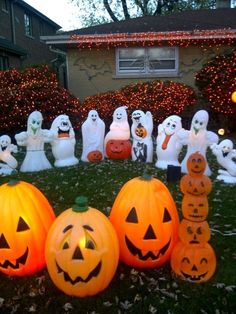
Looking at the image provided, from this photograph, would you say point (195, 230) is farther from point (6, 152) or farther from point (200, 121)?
point (6, 152)

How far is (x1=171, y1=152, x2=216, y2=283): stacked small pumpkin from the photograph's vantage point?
349 cm

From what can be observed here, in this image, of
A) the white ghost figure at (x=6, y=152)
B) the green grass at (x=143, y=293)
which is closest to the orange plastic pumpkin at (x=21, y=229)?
the green grass at (x=143, y=293)

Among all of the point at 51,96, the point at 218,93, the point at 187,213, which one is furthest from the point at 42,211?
the point at 218,93

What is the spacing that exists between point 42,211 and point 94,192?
2.63 metres

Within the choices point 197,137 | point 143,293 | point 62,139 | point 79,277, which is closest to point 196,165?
point 143,293

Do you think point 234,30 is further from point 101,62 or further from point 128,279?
point 128,279

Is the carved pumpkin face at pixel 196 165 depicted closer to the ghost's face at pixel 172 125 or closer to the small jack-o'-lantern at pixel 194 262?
the small jack-o'-lantern at pixel 194 262

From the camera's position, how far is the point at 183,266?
3.66 meters

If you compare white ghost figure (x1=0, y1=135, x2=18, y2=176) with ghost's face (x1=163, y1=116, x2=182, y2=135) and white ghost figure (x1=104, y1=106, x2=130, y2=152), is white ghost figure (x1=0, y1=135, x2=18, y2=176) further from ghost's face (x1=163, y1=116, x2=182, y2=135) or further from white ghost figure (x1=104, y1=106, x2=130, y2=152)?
ghost's face (x1=163, y1=116, x2=182, y2=135)

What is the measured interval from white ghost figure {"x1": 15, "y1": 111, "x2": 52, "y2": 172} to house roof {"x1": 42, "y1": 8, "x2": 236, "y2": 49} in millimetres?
8360

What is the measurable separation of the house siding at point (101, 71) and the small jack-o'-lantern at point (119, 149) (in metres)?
8.19

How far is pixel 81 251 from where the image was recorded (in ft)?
10.7

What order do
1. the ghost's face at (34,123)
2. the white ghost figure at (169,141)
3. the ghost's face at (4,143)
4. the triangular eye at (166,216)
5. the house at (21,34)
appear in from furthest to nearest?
1. the house at (21,34)
2. the ghost's face at (34,123)
3. the white ghost figure at (169,141)
4. the ghost's face at (4,143)
5. the triangular eye at (166,216)

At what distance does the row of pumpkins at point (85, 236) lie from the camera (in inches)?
130
